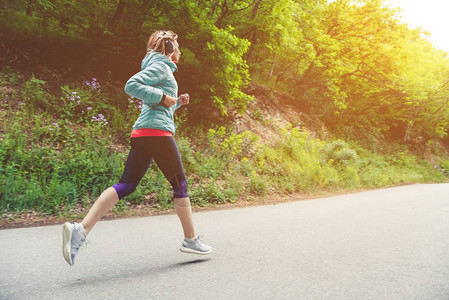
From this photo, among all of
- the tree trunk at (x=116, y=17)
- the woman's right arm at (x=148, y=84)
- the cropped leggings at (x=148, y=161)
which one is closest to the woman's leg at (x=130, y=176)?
the cropped leggings at (x=148, y=161)

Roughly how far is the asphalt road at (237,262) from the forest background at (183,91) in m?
1.41

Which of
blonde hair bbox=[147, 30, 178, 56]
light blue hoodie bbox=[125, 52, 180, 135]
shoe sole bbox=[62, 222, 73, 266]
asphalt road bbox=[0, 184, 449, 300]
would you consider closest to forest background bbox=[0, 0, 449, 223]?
asphalt road bbox=[0, 184, 449, 300]

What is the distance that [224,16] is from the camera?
9383mm

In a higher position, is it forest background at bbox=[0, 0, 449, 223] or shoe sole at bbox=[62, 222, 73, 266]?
forest background at bbox=[0, 0, 449, 223]

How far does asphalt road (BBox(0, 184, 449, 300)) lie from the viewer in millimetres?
2287

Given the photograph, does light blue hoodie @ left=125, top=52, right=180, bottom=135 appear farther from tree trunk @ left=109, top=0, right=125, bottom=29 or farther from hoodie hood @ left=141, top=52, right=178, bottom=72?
tree trunk @ left=109, top=0, right=125, bottom=29

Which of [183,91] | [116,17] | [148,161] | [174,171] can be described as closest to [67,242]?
[148,161]

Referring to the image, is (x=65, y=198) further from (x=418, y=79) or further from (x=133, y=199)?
(x=418, y=79)

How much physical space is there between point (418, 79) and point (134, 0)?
1531 cm

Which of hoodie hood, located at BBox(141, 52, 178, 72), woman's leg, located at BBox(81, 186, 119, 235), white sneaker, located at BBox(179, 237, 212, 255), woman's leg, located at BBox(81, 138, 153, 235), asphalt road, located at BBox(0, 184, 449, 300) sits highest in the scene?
hoodie hood, located at BBox(141, 52, 178, 72)

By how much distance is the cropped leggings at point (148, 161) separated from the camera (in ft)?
8.62

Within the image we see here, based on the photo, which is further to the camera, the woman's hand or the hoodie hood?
the woman's hand

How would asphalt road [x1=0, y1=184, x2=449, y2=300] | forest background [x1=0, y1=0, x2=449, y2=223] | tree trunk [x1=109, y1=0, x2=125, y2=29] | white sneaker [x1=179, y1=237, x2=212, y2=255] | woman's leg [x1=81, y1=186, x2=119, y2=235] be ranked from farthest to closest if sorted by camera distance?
tree trunk [x1=109, y1=0, x2=125, y2=29] → forest background [x1=0, y1=0, x2=449, y2=223] → white sneaker [x1=179, y1=237, x2=212, y2=255] → woman's leg [x1=81, y1=186, x2=119, y2=235] → asphalt road [x1=0, y1=184, x2=449, y2=300]

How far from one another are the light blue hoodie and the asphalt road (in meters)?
1.37
